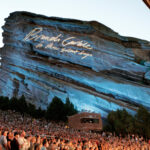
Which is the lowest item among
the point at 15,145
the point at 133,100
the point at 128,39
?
the point at 133,100

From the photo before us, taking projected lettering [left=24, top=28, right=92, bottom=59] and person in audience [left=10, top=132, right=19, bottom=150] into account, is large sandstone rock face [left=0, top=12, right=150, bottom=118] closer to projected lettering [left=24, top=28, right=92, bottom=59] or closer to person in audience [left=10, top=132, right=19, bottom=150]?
projected lettering [left=24, top=28, right=92, bottom=59]

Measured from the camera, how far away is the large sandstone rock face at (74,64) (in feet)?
205

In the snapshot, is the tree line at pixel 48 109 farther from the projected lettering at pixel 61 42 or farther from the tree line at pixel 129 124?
the projected lettering at pixel 61 42

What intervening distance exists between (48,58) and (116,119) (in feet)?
109

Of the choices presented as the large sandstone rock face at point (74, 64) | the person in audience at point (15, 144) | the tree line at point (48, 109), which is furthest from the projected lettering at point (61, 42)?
the person in audience at point (15, 144)

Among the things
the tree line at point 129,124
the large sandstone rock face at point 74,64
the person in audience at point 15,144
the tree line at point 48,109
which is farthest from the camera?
the large sandstone rock face at point 74,64

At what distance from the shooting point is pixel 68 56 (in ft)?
226

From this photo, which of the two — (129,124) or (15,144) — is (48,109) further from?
(15,144)

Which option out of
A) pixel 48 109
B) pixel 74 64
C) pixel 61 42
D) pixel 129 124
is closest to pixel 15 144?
pixel 129 124

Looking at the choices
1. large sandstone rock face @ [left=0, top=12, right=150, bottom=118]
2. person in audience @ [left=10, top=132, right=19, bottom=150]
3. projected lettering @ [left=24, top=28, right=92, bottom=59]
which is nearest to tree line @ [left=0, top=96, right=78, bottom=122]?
large sandstone rock face @ [left=0, top=12, right=150, bottom=118]

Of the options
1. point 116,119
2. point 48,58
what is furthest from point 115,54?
point 116,119

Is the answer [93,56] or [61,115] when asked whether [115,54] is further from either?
[61,115]

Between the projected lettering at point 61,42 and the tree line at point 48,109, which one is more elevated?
the projected lettering at point 61,42

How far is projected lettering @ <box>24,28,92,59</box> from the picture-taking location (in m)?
68.8
